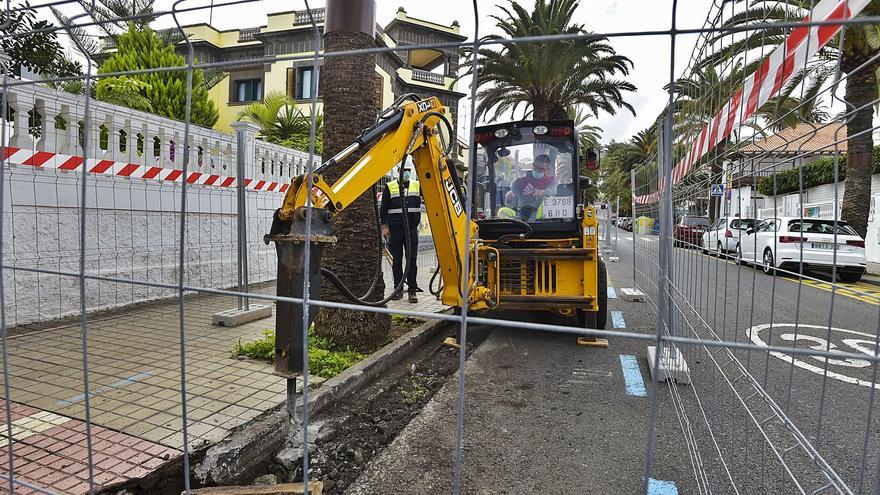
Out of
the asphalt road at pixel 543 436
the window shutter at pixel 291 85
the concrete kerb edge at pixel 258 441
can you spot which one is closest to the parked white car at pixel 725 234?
the asphalt road at pixel 543 436

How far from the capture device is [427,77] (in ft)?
90.6

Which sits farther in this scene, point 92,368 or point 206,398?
point 92,368

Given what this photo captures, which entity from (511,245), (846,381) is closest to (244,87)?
(511,245)

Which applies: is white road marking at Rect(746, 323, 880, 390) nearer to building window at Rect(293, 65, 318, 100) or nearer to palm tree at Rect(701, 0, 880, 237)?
palm tree at Rect(701, 0, 880, 237)

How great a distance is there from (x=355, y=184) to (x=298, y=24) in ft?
73.2

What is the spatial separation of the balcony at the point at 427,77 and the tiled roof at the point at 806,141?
26513 millimetres

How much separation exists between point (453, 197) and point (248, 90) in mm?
22672

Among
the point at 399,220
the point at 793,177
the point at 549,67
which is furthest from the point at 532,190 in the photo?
the point at 549,67

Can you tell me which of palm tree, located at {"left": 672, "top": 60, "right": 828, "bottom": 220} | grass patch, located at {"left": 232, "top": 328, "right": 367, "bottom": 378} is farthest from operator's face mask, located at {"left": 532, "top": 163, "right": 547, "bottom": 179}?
grass patch, located at {"left": 232, "top": 328, "right": 367, "bottom": 378}

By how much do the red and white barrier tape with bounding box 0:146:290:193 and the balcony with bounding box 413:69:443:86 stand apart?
21153mm

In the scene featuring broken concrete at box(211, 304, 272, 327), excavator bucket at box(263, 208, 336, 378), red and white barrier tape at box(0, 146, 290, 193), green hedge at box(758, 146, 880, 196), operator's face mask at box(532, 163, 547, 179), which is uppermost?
operator's face mask at box(532, 163, 547, 179)

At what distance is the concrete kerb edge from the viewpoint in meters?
2.52

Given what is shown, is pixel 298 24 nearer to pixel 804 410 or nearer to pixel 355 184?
pixel 355 184

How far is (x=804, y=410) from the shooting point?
3561mm
